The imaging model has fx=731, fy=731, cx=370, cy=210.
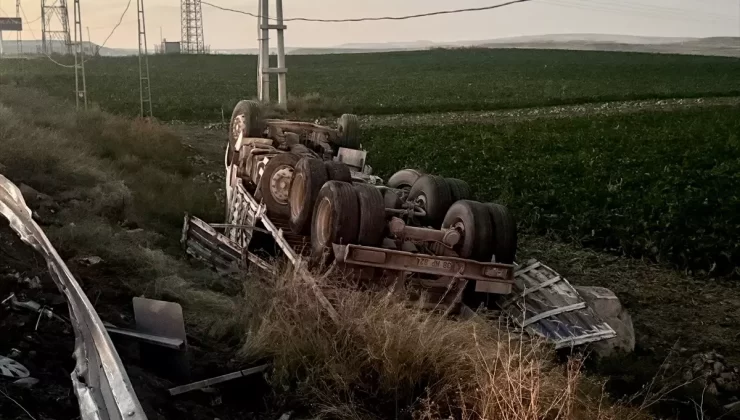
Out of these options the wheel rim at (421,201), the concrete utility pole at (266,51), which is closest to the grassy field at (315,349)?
the wheel rim at (421,201)

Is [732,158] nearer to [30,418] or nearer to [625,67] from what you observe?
[30,418]

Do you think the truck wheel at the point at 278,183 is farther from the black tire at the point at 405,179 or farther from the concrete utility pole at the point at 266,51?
the concrete utility pole at the point at 266,51

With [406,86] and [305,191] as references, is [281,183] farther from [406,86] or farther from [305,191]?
[406,86]

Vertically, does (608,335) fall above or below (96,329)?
below

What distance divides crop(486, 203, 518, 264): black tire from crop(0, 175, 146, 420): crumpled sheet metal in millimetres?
3973

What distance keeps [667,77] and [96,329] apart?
54.8m

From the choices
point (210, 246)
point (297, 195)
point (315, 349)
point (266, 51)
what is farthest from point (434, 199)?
point (266, 51)

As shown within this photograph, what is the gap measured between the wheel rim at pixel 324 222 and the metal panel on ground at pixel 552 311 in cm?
184

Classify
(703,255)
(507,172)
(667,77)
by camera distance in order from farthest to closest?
(667,77)
(507,172)
(703,255)

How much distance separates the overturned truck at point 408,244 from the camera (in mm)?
6578

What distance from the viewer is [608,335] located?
612cm

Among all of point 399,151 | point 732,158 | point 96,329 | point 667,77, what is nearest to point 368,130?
point 399,151

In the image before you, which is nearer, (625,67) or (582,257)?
(582,257)

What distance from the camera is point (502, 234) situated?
714cm
